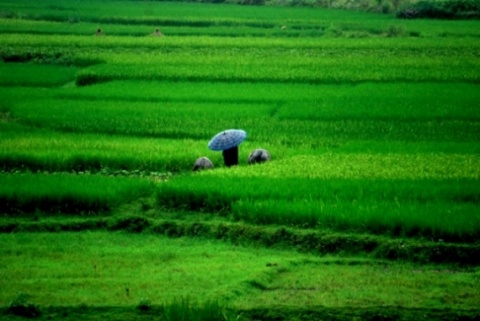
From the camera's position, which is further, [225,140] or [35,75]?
[35,75]

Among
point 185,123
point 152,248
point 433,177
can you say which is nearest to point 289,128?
point 185,123

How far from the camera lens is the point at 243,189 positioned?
10719mm

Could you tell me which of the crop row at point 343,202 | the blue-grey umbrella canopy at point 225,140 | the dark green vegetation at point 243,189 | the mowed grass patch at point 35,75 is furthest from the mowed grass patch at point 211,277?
the mowed grass patch at point 35,75

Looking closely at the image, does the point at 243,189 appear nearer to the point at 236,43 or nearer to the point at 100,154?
the point at 100,154

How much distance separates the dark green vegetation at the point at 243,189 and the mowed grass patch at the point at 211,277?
1.1 inches

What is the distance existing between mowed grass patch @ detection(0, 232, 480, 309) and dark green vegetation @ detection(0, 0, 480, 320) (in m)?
0.03

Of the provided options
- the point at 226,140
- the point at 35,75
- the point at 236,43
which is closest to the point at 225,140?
the point at 226,140

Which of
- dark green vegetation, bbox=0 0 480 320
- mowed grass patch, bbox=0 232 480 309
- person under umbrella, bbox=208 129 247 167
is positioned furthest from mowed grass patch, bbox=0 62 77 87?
mowed grass patch, bbox=0 232 480 309

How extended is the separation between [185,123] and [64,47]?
38.1ft

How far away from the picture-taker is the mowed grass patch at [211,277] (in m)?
7.65

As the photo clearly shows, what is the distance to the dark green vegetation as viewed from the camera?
783 centimetres

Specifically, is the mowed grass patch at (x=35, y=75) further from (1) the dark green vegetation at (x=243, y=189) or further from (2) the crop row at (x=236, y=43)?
(2) the crop row at (x=236, y=43)

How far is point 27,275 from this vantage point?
8.26m

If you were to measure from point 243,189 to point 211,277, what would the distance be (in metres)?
2.58
